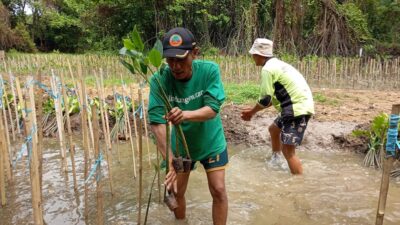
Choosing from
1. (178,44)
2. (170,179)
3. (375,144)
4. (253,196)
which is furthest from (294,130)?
(178,44)

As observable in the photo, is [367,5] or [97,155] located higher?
[367,5]

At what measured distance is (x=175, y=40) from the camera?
7.73 ft

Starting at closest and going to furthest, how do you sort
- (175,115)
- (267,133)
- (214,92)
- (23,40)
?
(175,115) < (214,92) < (267,133) < (23,40)

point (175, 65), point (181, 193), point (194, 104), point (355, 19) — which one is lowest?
point (181, 193)

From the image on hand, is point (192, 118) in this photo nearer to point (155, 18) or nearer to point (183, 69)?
point (183, 69)

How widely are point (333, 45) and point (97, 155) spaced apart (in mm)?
14932

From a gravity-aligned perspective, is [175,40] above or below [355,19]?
below

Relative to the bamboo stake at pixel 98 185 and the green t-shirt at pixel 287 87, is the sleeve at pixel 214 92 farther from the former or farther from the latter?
the green t-shirt at pixel 287 87

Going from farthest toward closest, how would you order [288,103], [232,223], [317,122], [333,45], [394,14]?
[394,14]
[333,45]
[317,122]
[288,103]
[232,223]

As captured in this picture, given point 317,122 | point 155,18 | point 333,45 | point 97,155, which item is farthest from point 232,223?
point 155,18

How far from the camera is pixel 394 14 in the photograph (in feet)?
64.5

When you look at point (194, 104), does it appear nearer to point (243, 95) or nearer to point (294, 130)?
point (294, 130)

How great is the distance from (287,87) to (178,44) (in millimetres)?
2052

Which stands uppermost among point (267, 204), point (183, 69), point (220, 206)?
point (183, 69)
